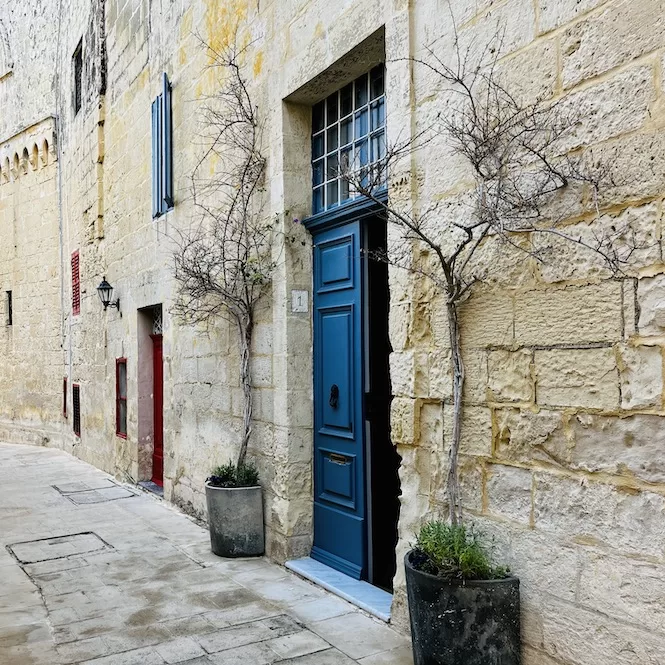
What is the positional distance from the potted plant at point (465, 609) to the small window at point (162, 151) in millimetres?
4626

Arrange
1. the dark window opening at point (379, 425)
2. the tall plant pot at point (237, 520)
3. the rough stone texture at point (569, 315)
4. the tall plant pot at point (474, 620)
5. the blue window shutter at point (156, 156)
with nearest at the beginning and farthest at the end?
the rough stone texture at point (569, 315) → the tall plant pot at point (474, 620) → the dark window opening at point (379, 425) → the tall plant pot at point (237, 520) → the blue window shutter at point (156, 156)

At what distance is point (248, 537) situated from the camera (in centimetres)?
481

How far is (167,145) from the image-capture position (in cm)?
651

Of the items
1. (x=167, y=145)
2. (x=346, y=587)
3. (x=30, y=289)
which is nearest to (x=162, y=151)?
(x=167, y=145)

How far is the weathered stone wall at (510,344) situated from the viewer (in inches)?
93.7

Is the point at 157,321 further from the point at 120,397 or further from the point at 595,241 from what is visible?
the point at 595,241

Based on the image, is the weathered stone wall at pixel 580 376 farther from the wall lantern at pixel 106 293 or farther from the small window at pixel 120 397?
the wall lantern at pixel 106 293

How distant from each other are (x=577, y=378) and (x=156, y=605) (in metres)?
2.65

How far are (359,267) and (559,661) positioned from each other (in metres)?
2.38

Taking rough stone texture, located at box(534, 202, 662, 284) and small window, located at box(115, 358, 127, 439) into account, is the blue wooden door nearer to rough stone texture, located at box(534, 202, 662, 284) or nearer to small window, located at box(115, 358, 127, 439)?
rough stone texture, located at box(534, 202, 662, 284)

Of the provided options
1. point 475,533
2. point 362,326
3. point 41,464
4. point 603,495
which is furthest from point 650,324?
point 41,464

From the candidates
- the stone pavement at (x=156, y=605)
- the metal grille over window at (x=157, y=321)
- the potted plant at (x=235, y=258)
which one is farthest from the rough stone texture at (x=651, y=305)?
the metal grille over window at (x=157, y=321)

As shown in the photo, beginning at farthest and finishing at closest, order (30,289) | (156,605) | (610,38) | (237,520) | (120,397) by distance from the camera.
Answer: (30,289)
(120,397)
(237,520)
(156,605)
(610,38)

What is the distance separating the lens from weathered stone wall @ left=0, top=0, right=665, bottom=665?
2381 mm
